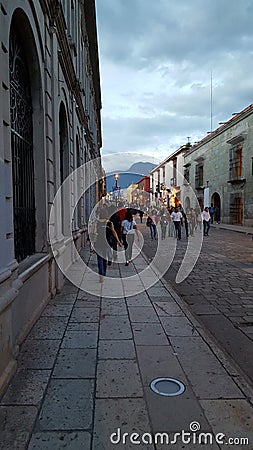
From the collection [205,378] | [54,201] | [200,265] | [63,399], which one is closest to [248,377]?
[205,378]

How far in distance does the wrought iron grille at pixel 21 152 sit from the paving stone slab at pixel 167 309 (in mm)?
2234

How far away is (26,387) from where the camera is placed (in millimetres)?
3184

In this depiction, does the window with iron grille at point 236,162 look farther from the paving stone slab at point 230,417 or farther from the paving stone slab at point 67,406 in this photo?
the paving stone slab at point 67,406

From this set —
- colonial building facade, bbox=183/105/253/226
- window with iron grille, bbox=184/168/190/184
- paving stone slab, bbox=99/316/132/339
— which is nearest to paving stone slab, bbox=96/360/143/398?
paving stone slab, bbox=99/316/132/339

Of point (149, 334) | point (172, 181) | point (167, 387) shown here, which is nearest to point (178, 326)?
point (149, 334)

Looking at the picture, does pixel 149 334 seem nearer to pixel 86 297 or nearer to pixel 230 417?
pixel 230 417

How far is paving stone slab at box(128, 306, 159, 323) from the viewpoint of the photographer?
16.9ft

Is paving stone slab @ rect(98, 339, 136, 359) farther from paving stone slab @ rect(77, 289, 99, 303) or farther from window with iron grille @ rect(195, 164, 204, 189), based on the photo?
window with iron grille @ rect(195, 164, 204, 189)

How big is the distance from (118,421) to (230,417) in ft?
2.87

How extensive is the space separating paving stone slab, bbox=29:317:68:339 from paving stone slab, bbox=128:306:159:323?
1012 mm

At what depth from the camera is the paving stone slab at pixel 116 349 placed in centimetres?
387

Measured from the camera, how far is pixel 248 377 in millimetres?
3465

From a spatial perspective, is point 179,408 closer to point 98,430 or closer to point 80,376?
point 98,430

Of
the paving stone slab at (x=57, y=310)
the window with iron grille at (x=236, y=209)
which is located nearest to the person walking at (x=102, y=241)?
the paving stone slab at (x=57, y=310)
